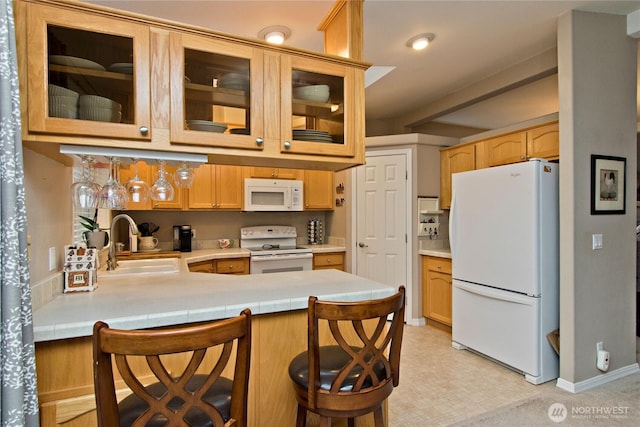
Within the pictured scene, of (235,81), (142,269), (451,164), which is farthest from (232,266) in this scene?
(451,164)

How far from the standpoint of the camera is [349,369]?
4.09 feet

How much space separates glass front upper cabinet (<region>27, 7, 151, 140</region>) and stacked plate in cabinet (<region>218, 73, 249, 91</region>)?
13.3 inches

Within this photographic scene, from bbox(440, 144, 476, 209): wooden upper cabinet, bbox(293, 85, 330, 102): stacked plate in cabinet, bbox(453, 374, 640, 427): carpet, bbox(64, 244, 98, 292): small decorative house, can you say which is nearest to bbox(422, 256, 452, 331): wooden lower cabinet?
bbox(440, 144, 476, 209): wooden upper cabinet

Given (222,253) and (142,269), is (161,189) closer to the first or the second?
(142,269)

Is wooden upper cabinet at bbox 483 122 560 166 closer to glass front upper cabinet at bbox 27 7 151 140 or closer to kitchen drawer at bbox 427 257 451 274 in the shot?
kitchen drawer at bbox 427 257 451 274

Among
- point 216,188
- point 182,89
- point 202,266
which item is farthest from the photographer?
point 216,188

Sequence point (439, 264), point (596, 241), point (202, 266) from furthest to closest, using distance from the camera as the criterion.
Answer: point (439, 264) < point (202, 266) < point (596, 241)

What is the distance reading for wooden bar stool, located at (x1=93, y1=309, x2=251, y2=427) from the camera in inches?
35.7

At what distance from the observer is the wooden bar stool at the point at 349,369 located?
3.97 feet

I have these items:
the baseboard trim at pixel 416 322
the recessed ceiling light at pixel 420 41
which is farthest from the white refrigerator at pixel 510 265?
the recessed ceiling light at pixel 420 41

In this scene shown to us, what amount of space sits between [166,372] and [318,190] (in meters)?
3.94

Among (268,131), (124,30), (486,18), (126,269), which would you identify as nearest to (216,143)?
(268,131)

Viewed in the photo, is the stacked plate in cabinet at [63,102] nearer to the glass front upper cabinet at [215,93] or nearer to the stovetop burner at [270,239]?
the glass front upper cabinet at [215,93]

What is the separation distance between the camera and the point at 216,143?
1.58 m
